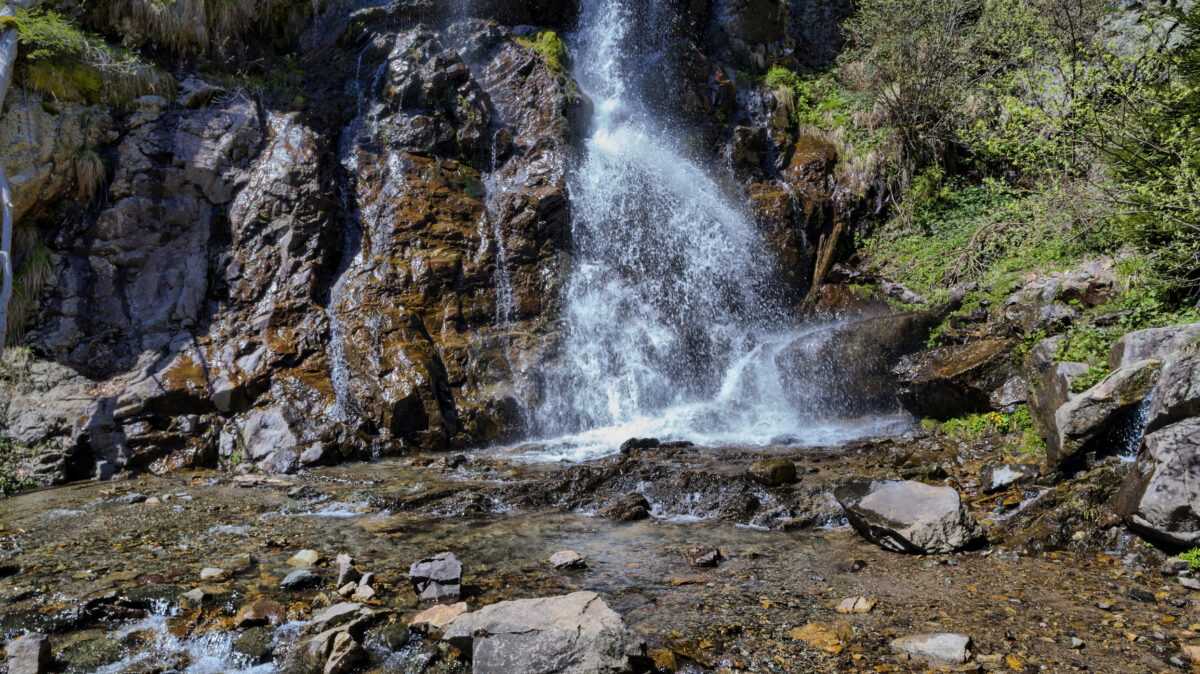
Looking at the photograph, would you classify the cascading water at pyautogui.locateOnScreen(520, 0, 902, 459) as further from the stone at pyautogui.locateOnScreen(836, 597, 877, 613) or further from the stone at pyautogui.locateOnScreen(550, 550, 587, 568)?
the stone at pyautogui.locateOnScreen(836, 597, 877, 613)

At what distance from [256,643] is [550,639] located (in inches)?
68.1

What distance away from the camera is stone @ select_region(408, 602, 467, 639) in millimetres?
3439

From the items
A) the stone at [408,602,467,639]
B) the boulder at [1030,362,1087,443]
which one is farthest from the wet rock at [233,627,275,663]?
the boulder at [1030,362,1087,443]

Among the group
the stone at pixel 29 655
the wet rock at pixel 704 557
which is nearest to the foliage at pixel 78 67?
the stone at pixel 29 655

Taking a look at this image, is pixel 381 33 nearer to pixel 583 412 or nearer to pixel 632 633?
pixel 583 412

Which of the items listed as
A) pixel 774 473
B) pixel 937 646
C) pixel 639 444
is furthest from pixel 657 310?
pixel 937 646

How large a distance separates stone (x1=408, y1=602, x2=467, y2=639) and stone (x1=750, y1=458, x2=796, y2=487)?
3646 millimetres

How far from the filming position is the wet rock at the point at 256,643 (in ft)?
10.7

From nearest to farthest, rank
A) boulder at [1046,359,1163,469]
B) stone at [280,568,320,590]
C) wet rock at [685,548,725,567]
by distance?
stone at [280,568,320,590]
wet rock at [685,548,725,567]
boulder at [1046,359,1163,469]

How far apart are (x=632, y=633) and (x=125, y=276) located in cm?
1027

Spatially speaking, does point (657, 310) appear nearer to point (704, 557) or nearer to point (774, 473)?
point (774, 473)

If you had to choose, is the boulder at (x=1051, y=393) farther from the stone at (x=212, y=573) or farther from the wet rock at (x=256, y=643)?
the stone at (x=212, y=573)

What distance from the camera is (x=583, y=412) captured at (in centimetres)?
1031

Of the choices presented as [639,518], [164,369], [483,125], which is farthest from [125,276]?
[639,518]
